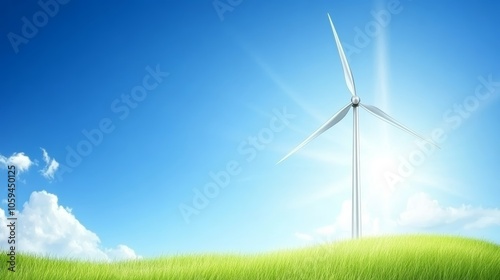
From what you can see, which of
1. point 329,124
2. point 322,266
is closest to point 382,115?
point 329,124

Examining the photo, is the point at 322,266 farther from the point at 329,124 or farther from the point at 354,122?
the point at 329,124

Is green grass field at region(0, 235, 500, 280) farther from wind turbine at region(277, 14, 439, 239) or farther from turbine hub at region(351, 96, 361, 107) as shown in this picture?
turbine hub at region(351, 96, 361, 107)

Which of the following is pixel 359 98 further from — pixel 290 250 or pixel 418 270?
pixel 418 270

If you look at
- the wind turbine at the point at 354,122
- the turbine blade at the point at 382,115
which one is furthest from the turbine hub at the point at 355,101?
the turbine blade at the point at 382,115

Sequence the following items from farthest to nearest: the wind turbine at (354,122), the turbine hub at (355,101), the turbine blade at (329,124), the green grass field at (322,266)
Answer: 1. the turbine hub at (355,101)
2. the turbine blade at (329,124)
3. the wind turbine at (354,122)
4. the green grass field at (322,266)

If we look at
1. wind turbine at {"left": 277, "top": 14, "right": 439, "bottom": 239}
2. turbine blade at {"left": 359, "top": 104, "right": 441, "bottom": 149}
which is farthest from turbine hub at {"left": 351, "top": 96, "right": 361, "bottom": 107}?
turbine blade at {"left": 359, "top": 104, "right": 441, "bottom": 149}

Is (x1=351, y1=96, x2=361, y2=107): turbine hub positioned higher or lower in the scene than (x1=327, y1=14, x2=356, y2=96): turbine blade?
lower

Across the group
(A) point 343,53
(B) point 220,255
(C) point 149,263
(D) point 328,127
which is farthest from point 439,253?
(A) point 343,53

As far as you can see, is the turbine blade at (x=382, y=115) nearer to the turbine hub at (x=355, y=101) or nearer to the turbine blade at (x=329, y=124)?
the turbine hub at (x=355, y=101)
